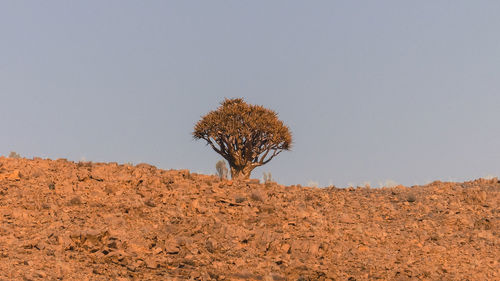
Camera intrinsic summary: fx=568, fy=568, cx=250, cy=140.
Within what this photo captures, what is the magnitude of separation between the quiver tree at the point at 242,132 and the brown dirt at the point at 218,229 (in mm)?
9451

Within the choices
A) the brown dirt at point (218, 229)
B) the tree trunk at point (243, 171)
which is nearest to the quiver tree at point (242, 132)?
the tree trunk at point (243, 171)

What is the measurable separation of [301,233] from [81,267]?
4693mm

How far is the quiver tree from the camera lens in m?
25.0

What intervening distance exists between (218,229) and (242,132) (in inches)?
519

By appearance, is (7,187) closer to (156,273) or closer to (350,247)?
(156,273)

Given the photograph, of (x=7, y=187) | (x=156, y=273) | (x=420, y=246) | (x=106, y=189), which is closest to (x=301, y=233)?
(x=420, y=246)

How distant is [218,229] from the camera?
1191 centimetres

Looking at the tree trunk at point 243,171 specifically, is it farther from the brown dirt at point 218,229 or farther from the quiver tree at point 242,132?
the brown dirt at point 218,229

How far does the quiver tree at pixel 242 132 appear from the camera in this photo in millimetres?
24984

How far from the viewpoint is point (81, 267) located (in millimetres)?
9969

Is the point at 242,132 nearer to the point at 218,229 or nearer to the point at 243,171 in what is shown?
the point at 243,171

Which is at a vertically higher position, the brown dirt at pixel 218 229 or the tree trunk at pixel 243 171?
the tree trunk at pixel 243 171

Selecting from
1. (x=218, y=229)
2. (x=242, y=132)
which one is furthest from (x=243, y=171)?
(x=218, y=229)

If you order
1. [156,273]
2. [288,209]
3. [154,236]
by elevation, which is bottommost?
[156,273]
